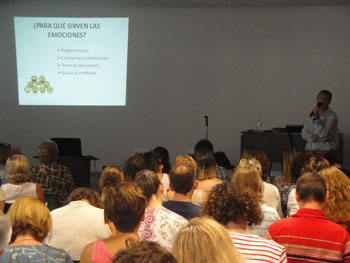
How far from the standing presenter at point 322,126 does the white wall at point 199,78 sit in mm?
2708

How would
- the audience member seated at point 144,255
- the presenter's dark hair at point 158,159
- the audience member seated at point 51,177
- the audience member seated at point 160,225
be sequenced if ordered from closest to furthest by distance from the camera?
the audience member seated at point 144,255 → the audience member seated at point 160,225 → the audience member seated at point 51,177 → the presenter's dark hair at point 158,159

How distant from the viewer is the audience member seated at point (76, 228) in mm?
2955

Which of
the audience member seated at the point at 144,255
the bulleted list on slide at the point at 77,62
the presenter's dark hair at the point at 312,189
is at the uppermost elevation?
the bulleted list on slide at the point at 77,62

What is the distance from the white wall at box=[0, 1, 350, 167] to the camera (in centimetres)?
966

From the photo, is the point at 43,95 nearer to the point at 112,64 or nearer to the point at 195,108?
the point at 112,64

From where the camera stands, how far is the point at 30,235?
2.34m

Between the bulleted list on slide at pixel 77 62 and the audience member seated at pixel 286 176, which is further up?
the bulleted list on slide at pixel 77 62

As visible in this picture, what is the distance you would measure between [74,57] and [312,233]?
7.92 m

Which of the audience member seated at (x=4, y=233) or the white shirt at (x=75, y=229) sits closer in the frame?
the audience member seated at (x=4, y=233)

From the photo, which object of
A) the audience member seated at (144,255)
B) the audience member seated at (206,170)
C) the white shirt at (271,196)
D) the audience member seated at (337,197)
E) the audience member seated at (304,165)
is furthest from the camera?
the audience member seated at (206,170)

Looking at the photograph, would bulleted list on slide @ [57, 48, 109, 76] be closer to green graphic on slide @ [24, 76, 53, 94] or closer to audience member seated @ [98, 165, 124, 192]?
green graphic on slide @ [24, 76, 53, 94]

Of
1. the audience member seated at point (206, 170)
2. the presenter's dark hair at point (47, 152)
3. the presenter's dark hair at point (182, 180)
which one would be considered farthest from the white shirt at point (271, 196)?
the presenter's dark hair at point (47, 152)

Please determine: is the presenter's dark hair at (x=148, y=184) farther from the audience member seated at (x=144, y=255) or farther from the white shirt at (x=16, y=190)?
the audience member seated at (x=144, y=255)

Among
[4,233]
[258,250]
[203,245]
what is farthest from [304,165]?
[4,233]
